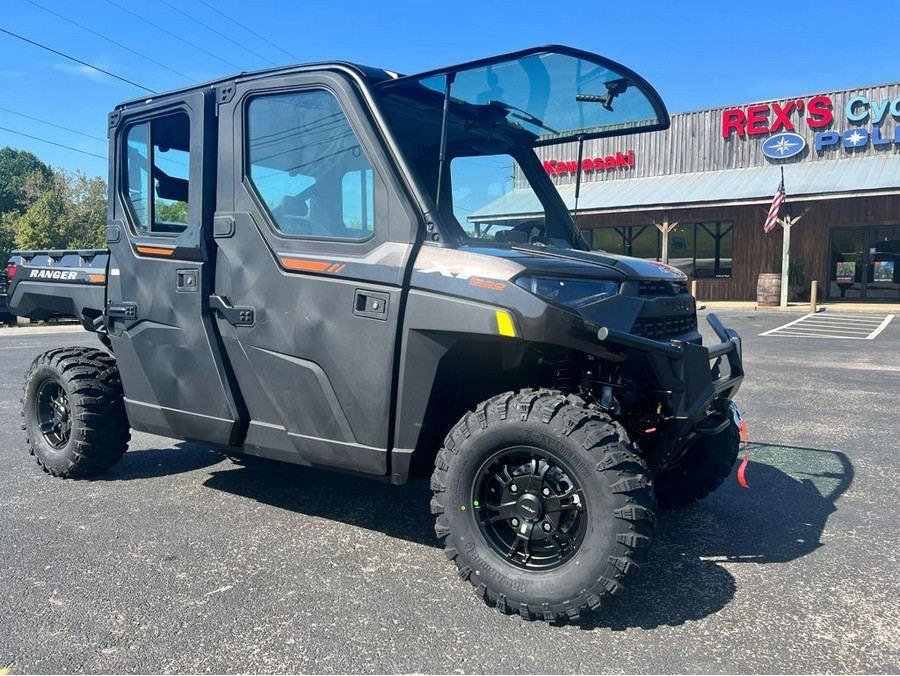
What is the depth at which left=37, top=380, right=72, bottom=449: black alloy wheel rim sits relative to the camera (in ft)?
15.7

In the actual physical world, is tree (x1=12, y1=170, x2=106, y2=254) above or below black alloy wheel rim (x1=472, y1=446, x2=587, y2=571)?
above

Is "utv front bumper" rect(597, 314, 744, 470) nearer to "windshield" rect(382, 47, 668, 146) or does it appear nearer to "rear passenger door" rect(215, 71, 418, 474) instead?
"rear passenger door" rect(215, 71, 418, 474)

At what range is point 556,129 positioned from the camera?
4281mm

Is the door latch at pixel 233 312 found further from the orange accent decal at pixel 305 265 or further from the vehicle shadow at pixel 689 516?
the vehicle shadow at pixel 689 516

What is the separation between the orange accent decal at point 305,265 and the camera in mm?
3264

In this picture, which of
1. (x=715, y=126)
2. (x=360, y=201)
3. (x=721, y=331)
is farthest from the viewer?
(x=715, y=126)

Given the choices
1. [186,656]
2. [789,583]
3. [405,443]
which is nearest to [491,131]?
[405,443]

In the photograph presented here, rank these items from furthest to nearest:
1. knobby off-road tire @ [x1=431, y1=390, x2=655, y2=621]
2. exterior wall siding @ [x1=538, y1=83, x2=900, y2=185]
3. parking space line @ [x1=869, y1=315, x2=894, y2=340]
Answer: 1. exterior wall siding @ [x1=538, y1=83, x2=900, y2=185]
2. parking space line @ [x1=869, y1=315, x2=894, y2=340]
3. knobby off-road tire @ [x1=431, y1=390, x2=655, y2=621]

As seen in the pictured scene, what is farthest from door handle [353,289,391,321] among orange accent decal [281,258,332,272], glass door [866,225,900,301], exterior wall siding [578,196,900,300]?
glass door [866,225,900,301]

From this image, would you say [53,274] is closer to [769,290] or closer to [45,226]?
[769,290]

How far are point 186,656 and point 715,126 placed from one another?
2561 cm

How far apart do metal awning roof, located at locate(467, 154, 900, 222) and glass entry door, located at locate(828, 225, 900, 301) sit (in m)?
2.20

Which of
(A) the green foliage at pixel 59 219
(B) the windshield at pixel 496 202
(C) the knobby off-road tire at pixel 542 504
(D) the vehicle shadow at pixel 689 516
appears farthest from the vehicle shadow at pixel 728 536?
(A) the green foliage at pixel 59 219

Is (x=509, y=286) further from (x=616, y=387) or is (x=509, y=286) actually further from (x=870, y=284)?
(x=870, y=284)
